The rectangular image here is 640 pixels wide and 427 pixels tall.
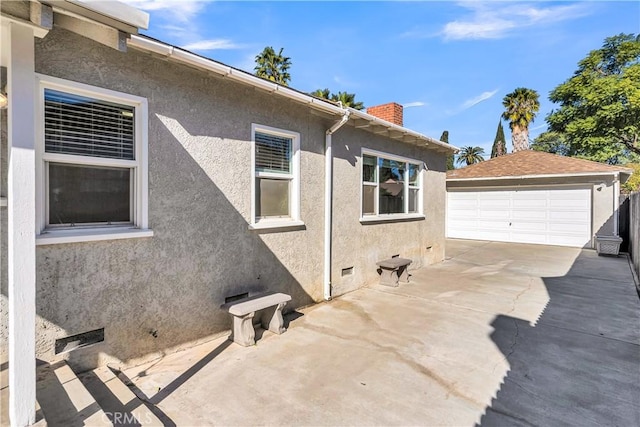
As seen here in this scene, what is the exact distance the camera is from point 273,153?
549cm

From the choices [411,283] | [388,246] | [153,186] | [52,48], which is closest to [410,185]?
[388,246]

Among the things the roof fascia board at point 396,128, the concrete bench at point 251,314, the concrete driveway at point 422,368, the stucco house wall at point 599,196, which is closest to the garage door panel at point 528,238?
the stucco house wall at point 599,196

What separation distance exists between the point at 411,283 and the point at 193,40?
287 inches

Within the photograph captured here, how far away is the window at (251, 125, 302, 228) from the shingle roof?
12631 millimetres

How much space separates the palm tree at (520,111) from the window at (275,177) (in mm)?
26077

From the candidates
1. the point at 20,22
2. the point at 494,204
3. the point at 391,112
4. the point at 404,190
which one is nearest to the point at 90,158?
the point at 20,22

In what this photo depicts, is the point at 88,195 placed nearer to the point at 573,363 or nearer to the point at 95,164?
the point at 95,164

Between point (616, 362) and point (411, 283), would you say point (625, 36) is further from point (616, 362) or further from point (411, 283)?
point (616, 362)

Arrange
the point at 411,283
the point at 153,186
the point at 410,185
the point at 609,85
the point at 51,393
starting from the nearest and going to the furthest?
the point at 51,393
the point at 153,186
the point at 411,283
the point at 410,185
the point at 609,85

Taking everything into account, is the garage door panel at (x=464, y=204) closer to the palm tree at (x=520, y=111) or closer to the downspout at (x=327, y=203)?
the downspout at (x=327, y=203)

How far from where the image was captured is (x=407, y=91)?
15.8 m

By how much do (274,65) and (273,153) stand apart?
70.4 ft

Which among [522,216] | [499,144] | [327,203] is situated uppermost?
[499,144]

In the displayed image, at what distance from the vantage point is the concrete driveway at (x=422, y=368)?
118 inches
